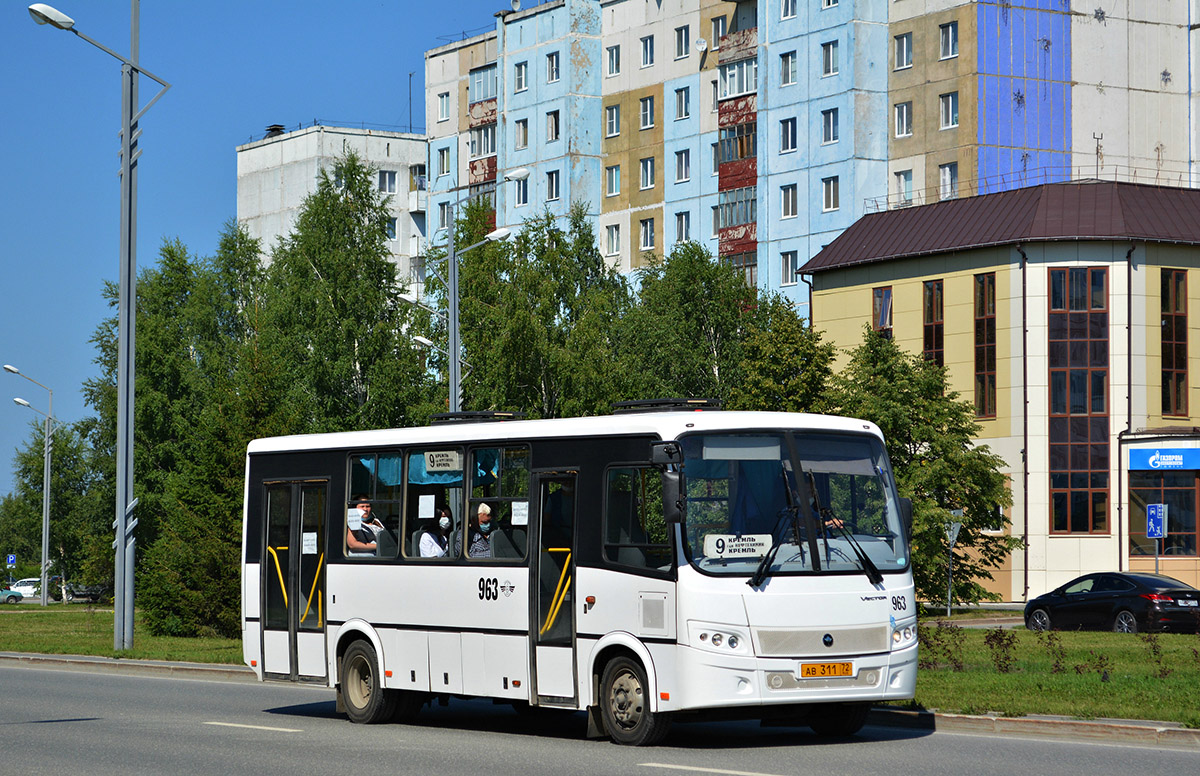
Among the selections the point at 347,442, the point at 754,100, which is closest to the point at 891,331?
the point at 754,100

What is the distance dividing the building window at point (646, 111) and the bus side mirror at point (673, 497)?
6752 cm

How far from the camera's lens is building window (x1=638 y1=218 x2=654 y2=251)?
7969 centimetres

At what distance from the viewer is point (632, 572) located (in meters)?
14.7

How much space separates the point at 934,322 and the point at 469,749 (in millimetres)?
48001

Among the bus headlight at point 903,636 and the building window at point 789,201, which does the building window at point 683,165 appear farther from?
the bus headlight at point 903,636

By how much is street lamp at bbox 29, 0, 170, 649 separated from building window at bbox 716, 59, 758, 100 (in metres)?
46.9

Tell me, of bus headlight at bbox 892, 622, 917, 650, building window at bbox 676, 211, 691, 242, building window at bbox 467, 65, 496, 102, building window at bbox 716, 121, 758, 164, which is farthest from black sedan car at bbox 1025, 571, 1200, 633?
building window at bbox 467, 65, 496, 102

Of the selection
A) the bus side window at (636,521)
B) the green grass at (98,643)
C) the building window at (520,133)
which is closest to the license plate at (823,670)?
the bus side window at (636,521)

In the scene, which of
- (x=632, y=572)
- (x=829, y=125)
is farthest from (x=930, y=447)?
(x=632, y=572)

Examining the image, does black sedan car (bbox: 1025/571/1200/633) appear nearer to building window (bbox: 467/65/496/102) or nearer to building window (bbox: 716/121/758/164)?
building window (bbox: 716/121/758/164)

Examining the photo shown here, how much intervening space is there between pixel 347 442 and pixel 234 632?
18493 mm

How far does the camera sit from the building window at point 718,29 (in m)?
76.4

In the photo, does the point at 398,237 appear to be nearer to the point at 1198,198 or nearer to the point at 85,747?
the point at 1198,198

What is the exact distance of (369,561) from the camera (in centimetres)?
1797
